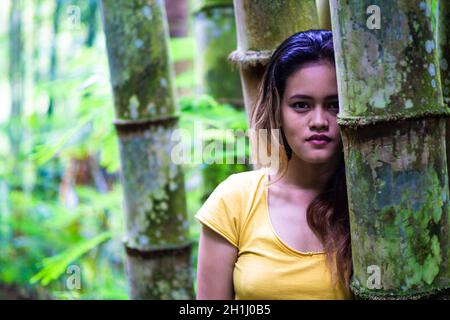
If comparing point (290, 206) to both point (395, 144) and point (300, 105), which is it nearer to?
point (300, 105)

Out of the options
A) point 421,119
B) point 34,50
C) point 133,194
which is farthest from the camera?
point 34,50

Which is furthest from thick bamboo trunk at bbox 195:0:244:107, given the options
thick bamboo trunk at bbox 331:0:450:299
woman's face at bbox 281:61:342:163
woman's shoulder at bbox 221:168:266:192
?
thick bamboo trunk at bbox 331:0:450:299

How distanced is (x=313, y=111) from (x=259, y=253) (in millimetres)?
359

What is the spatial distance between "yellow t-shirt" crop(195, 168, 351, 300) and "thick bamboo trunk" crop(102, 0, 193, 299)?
640 millimetres

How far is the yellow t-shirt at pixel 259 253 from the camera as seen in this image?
54.6 inches

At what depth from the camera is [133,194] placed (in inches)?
84.3

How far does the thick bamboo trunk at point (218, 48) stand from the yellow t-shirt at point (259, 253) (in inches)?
55.6

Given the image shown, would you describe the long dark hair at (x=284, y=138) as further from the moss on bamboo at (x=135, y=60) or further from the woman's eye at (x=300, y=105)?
the moss on bamboo at (x=135, y=60)

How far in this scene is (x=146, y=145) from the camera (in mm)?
2119

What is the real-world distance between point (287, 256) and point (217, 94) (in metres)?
1.63

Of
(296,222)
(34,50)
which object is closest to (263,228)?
(296,222)

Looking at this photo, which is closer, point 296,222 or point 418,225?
point 418,225
